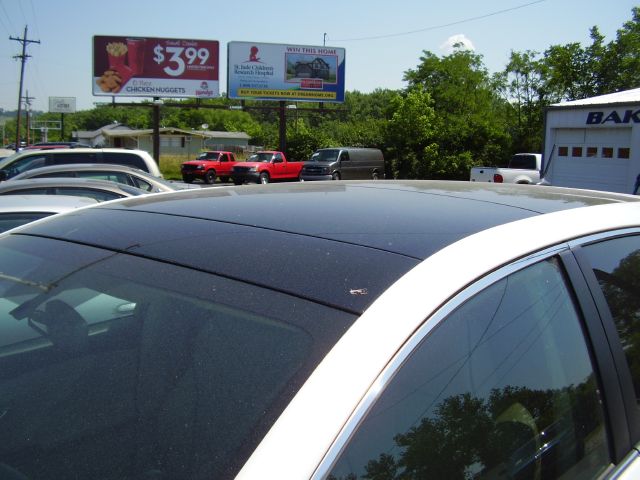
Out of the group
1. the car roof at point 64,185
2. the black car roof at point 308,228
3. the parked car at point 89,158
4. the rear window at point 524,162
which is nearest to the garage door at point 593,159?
the parked car at point 89,158

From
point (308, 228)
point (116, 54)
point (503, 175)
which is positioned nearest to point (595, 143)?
point (503, 175)

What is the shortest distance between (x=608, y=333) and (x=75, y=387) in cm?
138

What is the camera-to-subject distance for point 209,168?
3562 centimetres

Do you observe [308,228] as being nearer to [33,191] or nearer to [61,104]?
[33,191]

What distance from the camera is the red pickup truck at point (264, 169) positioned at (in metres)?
33.0

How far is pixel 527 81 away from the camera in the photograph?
3666 centimetres

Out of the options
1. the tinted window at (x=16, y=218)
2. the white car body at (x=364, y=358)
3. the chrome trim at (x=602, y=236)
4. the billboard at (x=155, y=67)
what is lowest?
the tinted window at (x=16, y=218)

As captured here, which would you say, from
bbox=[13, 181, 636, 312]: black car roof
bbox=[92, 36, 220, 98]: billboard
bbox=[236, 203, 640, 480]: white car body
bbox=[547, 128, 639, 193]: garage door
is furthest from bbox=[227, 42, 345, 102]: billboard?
bbox=[236, 203, 640, 480]: white car body

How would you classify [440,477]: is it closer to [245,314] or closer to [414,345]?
[414,345]

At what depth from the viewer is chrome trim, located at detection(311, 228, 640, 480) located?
1.02 meters

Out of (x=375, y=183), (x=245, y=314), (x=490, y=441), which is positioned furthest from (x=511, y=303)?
(x=375, y=183)

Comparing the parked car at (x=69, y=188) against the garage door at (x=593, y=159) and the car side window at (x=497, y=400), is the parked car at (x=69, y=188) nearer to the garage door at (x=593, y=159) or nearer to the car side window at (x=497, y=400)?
the car side window at (x=497, y=400)

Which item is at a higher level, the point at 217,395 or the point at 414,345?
the point at 414,345

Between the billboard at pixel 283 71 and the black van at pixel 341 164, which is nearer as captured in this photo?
the black van at pixel 341 164
